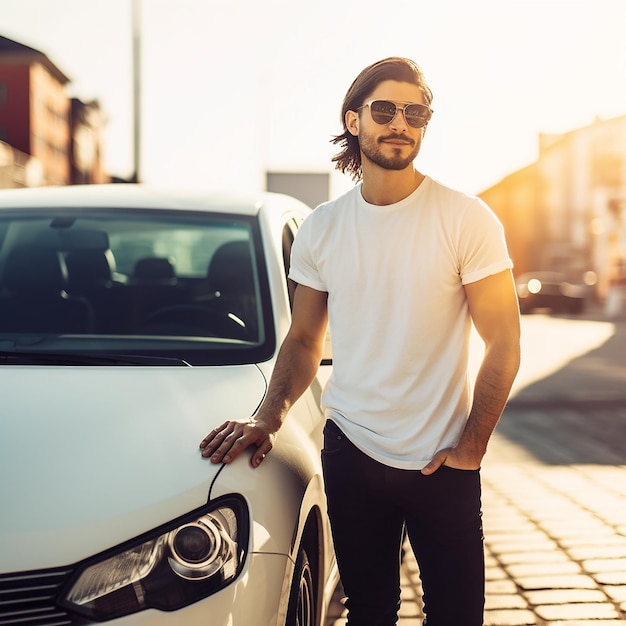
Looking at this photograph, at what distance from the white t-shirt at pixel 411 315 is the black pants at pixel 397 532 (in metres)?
0.06

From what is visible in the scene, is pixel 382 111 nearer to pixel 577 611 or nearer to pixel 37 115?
pixel 577 611

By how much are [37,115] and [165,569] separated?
55.0m

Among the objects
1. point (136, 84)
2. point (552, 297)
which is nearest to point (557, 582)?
point (136, 84)

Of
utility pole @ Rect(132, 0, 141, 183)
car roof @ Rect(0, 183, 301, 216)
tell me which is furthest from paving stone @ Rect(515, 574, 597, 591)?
utility pole @ Rect(132, 0, 141, 183)

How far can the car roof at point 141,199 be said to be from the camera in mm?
3600

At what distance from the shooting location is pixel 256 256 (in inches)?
135

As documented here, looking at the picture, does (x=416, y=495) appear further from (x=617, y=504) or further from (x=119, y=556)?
(x=617, y=504)

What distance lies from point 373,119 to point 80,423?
3.38ft

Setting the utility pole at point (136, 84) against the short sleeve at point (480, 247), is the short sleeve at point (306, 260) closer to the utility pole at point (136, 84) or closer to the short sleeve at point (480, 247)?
the short sleeve at point (480, 247)

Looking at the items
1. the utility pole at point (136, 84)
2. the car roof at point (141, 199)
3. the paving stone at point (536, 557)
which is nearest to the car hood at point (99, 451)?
the car roof at point (141, 199)

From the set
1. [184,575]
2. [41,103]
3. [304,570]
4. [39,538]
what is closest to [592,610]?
[304,570]

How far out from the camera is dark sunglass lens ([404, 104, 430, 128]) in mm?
2291

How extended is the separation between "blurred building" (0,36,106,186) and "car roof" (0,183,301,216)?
136 feet

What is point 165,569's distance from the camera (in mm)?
1953
